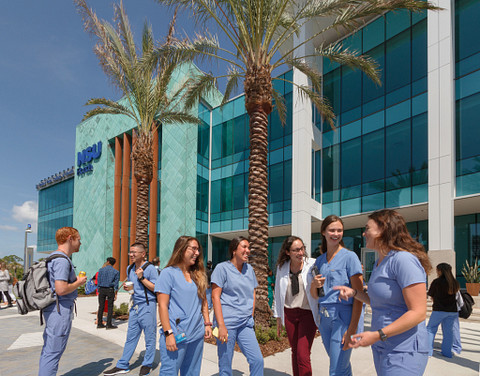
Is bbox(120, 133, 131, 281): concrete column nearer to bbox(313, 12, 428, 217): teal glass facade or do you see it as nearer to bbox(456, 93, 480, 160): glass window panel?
bbox(313, 12, 428, 217): teal glass facade

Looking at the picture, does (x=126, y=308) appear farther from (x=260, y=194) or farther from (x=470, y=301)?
(x=470, y=301)

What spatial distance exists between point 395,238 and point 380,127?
17076mm

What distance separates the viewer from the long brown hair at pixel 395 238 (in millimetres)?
2579

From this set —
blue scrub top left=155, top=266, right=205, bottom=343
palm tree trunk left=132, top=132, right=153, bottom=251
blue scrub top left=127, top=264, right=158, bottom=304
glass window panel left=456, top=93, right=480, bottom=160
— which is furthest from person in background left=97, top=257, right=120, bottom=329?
glass window panel left=456, top=93, right=480, bottom=160

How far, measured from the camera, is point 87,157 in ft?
105

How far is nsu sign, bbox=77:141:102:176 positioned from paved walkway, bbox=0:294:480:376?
24.1 metres

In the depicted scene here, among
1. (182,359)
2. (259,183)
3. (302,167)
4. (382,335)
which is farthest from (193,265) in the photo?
(302,167)

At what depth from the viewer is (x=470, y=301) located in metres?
6.56

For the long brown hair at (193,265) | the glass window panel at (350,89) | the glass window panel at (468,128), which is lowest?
the long brown hair at (193,265)

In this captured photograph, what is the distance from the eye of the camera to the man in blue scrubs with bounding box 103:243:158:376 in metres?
5.49

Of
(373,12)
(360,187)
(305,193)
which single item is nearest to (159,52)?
(373,12)

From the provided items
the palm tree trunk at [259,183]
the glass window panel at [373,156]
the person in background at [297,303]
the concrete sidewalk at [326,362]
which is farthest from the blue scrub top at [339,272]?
the glass window panel at [373,156]

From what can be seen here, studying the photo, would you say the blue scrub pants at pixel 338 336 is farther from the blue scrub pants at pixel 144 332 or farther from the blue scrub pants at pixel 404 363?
the blue scrub pants at pixel 144 332

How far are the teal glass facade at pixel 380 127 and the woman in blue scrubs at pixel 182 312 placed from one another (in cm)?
1495
